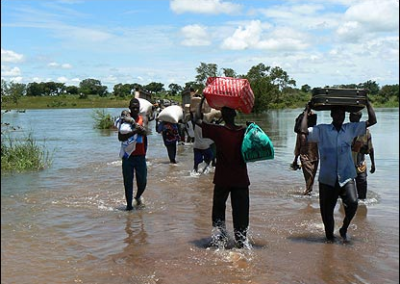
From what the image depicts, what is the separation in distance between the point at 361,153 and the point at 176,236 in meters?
3.25

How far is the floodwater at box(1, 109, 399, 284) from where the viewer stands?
15.8 ft

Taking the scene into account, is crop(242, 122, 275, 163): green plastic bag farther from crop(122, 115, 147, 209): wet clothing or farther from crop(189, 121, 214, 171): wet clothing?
crop(189, 121, 214, 171): wet clothing

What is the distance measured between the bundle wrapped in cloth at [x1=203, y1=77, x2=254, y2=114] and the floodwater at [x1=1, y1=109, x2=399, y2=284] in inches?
65.6

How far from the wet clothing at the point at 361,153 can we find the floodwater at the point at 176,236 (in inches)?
15.0

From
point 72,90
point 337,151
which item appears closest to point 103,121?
point 337,151

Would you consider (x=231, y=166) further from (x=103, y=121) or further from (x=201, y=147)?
(x=103, y=121)

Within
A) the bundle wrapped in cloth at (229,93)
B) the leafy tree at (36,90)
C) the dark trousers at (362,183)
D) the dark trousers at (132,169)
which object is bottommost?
the dark trousers at (362,183)

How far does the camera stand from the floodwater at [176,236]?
190 inches

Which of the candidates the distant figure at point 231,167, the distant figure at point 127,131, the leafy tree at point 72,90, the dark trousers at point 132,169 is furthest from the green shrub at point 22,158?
the leafy tree at point 72,90

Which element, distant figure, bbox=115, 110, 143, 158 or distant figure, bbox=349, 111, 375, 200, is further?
distant figure, bbox=349, 111, 375, 200

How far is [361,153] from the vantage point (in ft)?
24.4

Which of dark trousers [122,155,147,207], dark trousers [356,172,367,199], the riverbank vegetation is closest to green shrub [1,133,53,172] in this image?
the riverbank vegetation

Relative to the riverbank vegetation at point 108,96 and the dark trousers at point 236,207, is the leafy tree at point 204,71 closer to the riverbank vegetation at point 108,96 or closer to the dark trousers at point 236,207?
the riverbank vegetation at point 108,96

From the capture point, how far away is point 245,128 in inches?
208
